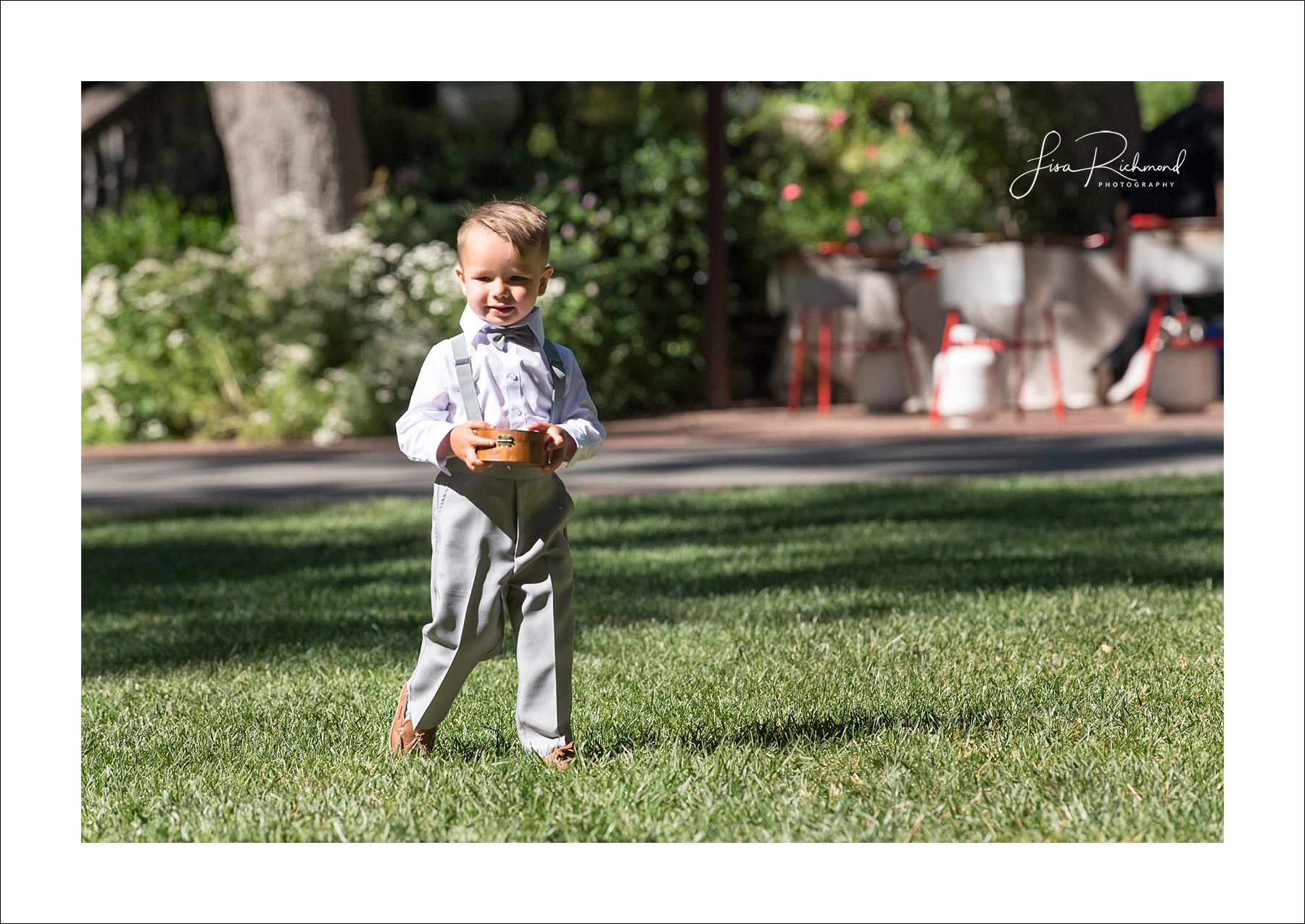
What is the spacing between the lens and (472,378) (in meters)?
3.08

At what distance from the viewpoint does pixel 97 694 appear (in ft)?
13.5

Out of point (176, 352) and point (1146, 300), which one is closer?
point (176, 352)

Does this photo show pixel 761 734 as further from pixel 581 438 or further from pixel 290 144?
pixel 290 144

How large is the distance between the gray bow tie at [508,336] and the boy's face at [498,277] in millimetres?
14

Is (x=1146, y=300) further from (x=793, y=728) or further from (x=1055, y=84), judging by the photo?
(x=793, y=728)

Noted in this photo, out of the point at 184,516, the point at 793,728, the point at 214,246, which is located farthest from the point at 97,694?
the point at 214,246

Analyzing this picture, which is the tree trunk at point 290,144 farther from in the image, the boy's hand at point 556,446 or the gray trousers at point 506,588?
the boy's hand at point 556,446

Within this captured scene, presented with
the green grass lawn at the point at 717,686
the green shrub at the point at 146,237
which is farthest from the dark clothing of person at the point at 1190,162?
the green shrub at the point at 146,237

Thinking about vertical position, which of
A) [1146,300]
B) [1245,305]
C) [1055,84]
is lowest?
[1245,305]

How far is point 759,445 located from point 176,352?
13.8 ft

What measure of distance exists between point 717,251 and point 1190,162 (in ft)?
13.0

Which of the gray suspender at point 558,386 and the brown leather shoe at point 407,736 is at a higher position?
the gray suspender at point 558,386

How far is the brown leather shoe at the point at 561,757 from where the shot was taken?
3205 millimetres

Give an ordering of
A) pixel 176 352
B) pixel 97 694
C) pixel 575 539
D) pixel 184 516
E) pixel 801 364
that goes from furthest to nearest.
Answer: pixel 801 364 → pixel 176 352 → pixel 184 516 → pixel 575 539 → pixel 97 694
